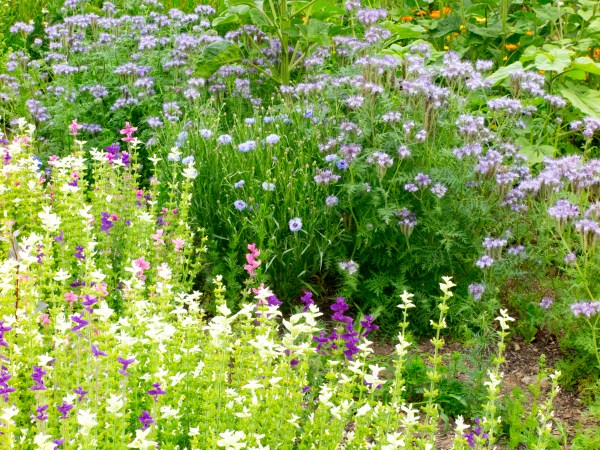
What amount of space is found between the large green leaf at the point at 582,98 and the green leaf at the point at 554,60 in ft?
0.66

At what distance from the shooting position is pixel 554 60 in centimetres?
545

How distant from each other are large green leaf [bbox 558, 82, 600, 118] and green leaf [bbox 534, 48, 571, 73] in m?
0.20

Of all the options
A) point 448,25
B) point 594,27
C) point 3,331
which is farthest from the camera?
point 448,25

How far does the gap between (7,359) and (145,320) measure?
0.43 meters

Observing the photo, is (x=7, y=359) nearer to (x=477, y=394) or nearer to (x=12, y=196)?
(x=12, y=196)

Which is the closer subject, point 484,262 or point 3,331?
point 3,331

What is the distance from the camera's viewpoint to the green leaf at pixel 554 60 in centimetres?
534

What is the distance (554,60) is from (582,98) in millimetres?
479

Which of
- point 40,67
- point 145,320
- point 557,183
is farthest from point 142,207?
point 40,67

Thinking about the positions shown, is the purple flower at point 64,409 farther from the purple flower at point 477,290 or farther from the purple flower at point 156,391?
the purple flower at point 477,290

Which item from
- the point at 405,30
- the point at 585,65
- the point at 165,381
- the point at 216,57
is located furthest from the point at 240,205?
the point at 585,65

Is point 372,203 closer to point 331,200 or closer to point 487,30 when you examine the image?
point 331,200

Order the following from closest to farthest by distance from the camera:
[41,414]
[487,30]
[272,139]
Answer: [41,414] → [272,139] → [487,30]

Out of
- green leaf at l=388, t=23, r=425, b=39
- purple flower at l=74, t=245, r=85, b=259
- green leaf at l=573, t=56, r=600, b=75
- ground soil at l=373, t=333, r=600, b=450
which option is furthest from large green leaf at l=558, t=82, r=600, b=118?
purple flower at l=74, t=245, r=85, b=259
